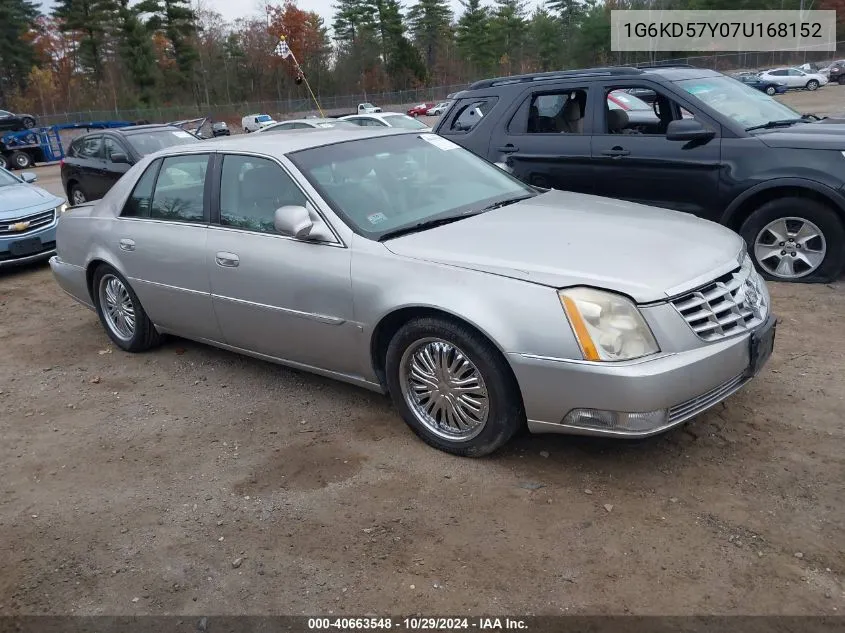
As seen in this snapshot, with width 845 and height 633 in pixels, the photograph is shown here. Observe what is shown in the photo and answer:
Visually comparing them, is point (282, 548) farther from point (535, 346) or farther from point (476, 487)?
point (535, 346)

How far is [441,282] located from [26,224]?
7.36 metres

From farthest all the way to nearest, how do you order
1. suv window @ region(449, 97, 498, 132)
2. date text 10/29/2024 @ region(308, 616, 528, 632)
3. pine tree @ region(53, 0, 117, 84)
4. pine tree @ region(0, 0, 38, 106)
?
pine tree @ region(0, 0, 38, 106) < pine tree @ region(53, 0, 117, 84) < suv window @ region(449, 97, 498, 132) < date text 10/29/2024 @ region(308, 616, 528, 632)

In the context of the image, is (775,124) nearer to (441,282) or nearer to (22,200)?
(441,282)

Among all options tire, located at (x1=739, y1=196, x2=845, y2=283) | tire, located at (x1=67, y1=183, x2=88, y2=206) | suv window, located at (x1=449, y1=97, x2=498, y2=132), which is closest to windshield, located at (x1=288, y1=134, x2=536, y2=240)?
tire, located at (x1=739, y1=196, x2=845, y2=283)

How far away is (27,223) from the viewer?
9.07 m

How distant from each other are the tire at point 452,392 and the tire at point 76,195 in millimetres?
11134

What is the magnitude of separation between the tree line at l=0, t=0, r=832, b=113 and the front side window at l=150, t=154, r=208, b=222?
68.0 m

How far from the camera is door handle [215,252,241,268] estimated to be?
4.54 metres

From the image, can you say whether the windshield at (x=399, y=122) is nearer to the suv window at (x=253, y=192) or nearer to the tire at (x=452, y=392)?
the suv window at (x=253, y=192)

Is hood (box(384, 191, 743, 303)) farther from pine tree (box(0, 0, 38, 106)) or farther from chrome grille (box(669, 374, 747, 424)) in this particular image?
pine tree (box(0, 0, 38, 106))

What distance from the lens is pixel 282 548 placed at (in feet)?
10.5

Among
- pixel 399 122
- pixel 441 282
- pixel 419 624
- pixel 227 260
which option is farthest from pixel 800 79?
pixel 419 624

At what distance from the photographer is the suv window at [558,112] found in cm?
719

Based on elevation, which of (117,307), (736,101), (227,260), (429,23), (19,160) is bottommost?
(19,160)
